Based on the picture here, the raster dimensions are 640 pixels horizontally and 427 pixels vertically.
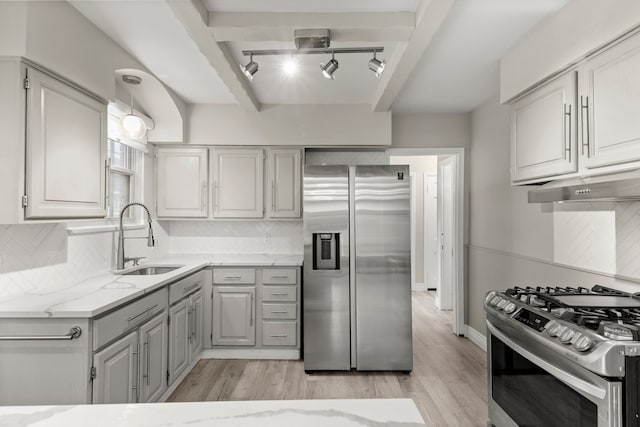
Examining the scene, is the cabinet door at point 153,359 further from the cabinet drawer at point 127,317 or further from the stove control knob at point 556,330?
the stove control knob at point 556,330

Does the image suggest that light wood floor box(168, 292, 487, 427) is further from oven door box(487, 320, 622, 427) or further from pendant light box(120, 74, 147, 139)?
pendant light box(120, 74, 147, 139)

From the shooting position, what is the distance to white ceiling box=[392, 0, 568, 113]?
6.84ft

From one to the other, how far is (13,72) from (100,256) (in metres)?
1.57

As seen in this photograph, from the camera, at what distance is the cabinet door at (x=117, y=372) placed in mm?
1876

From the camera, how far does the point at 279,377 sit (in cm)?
322

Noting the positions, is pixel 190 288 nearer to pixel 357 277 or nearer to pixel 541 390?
pixel 357 277

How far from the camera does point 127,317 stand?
213 centimetres

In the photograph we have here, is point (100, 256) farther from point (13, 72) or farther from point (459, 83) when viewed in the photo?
point (459, 83)

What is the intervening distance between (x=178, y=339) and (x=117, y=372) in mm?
919

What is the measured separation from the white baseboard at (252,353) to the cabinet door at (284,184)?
1343 mm

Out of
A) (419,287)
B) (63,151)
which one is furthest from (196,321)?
(419,287)

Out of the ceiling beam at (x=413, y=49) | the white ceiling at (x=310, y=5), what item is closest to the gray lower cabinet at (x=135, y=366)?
the white ceiling at (x=310, y=5)

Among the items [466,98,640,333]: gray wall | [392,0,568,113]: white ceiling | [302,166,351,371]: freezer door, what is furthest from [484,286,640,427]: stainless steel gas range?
[392,0,568,113]: white ceiling

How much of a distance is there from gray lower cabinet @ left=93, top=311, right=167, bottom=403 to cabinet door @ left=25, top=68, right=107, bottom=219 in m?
0.79
